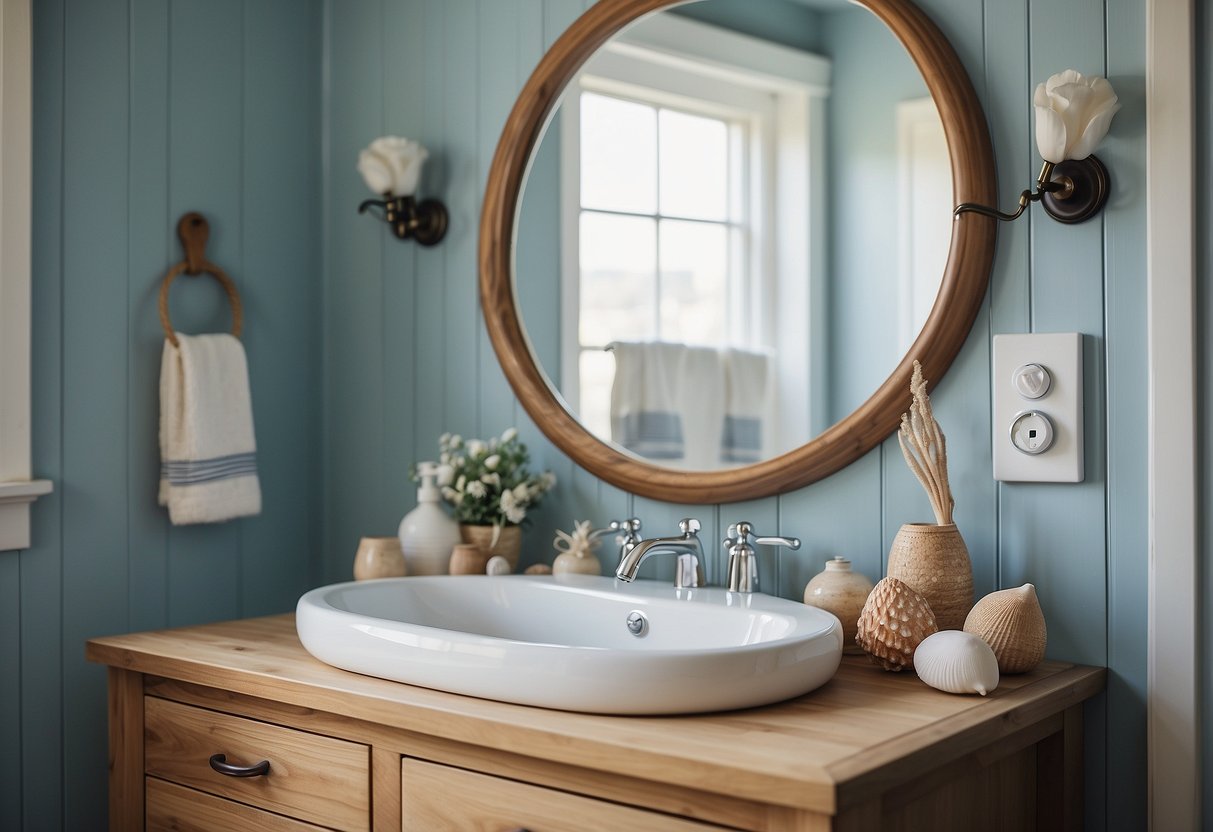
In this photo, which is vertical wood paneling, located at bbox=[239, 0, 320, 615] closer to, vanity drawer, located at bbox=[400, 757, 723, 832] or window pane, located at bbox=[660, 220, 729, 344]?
window pane, located at bbox=[660, 220, 729, 344]

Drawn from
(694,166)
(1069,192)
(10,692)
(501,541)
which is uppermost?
(694,166)

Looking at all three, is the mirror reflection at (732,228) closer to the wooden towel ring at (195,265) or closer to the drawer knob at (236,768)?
the wooden towel ring at (195,265)

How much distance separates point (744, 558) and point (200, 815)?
79cm

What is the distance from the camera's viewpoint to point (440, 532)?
1828mm

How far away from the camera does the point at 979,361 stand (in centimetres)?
142

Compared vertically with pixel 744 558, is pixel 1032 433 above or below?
above

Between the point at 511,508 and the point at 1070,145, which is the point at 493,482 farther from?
the point at 1070,145

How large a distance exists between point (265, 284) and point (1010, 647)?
145cm

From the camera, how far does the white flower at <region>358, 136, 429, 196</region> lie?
75.9 inches

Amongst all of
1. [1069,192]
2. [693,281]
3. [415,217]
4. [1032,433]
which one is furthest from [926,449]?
[415,217]

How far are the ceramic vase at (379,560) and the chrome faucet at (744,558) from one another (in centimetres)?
55

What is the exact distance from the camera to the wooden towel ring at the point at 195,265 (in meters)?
1.91

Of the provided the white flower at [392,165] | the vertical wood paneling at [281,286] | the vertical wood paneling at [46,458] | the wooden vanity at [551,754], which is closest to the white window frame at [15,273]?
the vertical wood paneling at [46,458]

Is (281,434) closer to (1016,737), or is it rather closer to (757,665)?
(757,665)
